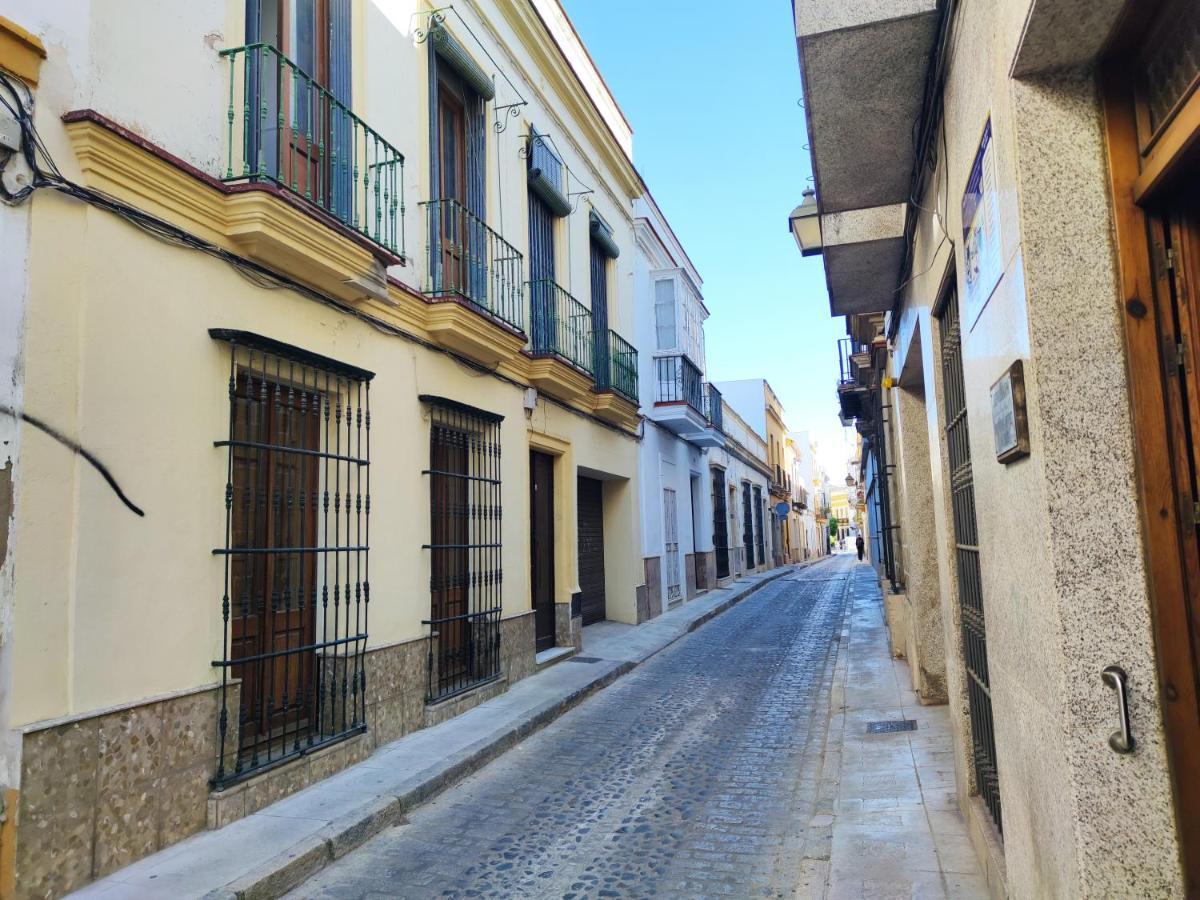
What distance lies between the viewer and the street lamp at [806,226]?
6059 millimetres

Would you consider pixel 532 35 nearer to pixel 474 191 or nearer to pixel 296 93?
pixel 474 191

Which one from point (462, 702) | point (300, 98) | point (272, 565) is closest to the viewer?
point (272, 565)

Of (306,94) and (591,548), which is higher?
(306,94)

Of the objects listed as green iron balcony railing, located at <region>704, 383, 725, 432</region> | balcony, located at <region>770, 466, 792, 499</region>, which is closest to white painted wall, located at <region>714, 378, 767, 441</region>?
balcony, located at <region>770, 466, 792, 499</region>

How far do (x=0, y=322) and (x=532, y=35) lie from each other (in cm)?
775

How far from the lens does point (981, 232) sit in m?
2.81

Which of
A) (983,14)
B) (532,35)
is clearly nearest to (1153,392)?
(983,14)

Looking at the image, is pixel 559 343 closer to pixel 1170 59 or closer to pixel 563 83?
pixel 563 83

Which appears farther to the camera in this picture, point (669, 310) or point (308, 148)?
point (669, 310)

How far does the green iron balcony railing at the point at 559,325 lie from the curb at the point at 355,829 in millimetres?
4362

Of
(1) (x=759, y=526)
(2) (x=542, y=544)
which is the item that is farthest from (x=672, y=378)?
(1) (x=759, y=526)

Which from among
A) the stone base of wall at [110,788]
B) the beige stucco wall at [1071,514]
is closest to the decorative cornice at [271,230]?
the stone base of wall at [110,788]

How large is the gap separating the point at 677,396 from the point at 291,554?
35.4 ft

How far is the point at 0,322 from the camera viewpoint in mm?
3629
